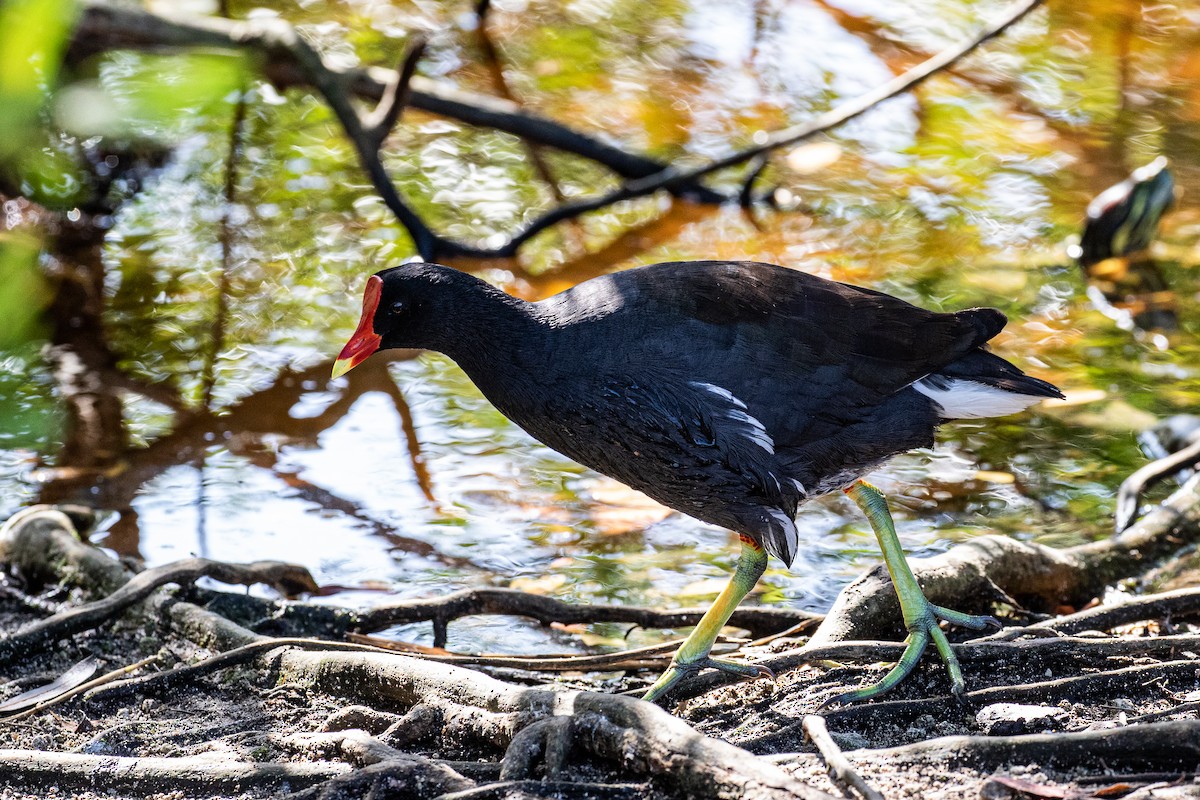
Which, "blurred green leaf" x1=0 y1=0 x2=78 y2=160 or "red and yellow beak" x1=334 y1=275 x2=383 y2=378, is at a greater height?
"blurred green leaf" x1=0 y1=0 x2=78 y2=160

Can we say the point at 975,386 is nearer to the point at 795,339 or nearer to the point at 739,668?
the point at 795,339

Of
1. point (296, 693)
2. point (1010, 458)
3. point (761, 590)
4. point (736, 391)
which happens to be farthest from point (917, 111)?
point (296, 693)

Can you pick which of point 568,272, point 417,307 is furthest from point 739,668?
point 568,272

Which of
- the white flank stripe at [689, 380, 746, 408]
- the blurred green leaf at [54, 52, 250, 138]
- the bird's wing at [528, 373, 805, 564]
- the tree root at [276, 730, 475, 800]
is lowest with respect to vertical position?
the tree root at [276, 730, 475, 800]

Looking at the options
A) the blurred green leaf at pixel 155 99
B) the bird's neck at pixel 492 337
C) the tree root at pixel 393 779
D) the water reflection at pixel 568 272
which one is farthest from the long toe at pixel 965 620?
the blurred green leaf at pixel 155 99

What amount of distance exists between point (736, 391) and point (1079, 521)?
201 cm

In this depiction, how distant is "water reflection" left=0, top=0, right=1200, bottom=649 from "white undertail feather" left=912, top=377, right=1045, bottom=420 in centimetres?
115

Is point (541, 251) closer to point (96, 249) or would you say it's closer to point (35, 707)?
point (96, 249)

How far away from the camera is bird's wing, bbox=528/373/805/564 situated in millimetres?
2965

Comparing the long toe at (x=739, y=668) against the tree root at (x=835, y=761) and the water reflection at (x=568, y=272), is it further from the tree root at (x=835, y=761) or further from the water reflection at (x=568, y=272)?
the water reflection at (x=568, y=272)

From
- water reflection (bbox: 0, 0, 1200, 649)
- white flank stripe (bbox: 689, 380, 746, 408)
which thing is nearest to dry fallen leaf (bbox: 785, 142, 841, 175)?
water reflection (bbox: 0, 0, 1200, 649)

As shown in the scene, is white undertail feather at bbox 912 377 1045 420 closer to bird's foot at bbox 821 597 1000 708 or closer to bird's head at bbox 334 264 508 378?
bird's foot at bbox 821 597 1000 708

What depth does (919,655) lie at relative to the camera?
10.0 ft

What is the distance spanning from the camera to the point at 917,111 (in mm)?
8227
